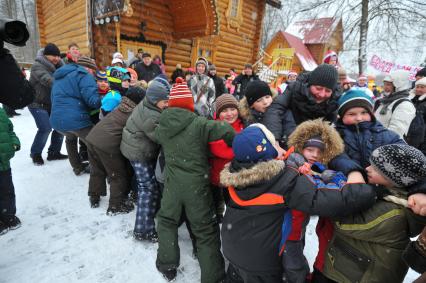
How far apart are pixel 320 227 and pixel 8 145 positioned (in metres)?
3.32

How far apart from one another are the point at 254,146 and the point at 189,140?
0.77m

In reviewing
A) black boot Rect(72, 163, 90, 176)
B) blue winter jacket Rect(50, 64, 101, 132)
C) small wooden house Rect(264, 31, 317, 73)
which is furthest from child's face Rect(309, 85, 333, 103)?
small wooden house Rect(264, 31, 317, 73)

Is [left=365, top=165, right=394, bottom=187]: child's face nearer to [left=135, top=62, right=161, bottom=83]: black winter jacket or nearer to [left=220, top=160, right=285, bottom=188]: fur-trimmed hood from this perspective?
[left=220, top=160, right=285, bottom=188]: fur-trimmed hood

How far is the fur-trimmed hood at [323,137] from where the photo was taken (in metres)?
1.88

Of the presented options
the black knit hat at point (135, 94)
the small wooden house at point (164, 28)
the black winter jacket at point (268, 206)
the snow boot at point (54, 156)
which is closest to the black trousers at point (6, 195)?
the black knit hat at point (135, 94)

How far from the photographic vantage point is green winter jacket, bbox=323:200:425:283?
1.38m

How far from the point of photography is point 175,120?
222 cm

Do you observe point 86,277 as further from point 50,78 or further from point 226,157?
point 50,78

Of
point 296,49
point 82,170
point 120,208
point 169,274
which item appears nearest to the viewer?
point 169,274

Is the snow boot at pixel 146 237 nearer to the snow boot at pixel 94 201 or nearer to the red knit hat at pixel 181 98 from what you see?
the snow boot at pixel 94 201

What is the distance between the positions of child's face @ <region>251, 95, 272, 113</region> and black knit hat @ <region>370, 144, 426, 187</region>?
4.60 feet

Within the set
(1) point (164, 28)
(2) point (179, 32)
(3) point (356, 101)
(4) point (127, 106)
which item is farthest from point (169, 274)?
(1) point (164, 28)

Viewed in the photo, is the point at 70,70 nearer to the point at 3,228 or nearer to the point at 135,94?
the point at 135,94

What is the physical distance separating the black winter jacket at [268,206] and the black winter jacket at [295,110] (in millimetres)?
811
